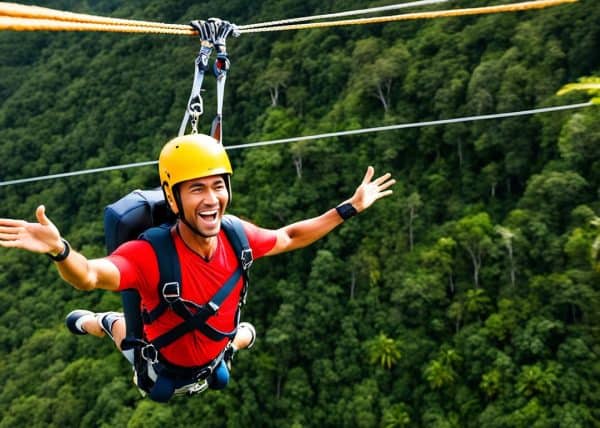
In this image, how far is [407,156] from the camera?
3844 centimetres

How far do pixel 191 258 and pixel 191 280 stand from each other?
0.10 meters

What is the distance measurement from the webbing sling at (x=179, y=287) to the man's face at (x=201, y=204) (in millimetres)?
220

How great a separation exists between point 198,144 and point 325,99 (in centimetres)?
4264

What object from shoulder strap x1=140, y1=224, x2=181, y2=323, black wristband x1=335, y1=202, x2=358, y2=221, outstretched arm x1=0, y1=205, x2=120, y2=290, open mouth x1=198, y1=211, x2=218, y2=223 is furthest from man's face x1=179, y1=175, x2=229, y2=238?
black wristband x1=335, y1=202, x2=358, y2=221

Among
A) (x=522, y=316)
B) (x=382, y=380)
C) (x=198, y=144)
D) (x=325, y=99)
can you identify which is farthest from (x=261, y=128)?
(x=198, y=144)

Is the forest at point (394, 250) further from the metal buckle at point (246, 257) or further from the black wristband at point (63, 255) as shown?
the black wristband at point (63, 255)

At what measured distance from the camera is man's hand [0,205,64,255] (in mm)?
2363

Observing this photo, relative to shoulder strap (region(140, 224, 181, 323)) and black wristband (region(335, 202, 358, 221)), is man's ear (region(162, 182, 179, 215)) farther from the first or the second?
black wristband (region(335, 202, 358, 221))

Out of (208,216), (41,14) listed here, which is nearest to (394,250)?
(208,216)

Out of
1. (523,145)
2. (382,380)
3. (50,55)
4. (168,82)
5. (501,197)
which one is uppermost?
(50,55)

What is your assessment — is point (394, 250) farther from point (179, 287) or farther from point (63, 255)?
point (63, 255)

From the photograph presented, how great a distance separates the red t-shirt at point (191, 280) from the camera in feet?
10.00

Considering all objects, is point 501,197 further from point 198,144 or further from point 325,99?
point 198,144

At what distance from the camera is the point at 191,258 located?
3207 mm
